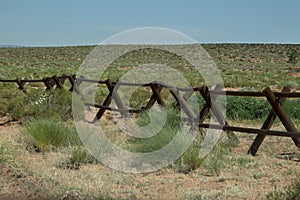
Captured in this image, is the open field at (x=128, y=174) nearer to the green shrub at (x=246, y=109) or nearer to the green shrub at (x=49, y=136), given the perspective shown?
the green shrub at (x=49, y=136)

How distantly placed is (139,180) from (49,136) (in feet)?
8.72

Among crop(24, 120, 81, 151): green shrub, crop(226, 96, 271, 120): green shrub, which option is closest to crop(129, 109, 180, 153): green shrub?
crop(24, 120, 81, 151): green shrub

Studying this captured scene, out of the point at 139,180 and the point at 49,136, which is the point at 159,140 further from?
the point at 49,136

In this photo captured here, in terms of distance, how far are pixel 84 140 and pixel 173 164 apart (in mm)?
2071

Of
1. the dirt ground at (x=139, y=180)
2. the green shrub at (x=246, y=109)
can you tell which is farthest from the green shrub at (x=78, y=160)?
the green shrub at (x=246, y=109)

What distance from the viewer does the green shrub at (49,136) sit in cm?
818

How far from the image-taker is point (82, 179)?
612 centimetres

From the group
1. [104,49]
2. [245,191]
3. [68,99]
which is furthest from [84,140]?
[104,49]

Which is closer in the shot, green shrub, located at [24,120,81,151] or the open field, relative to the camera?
the open field

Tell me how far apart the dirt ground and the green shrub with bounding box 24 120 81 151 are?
0.34 meters

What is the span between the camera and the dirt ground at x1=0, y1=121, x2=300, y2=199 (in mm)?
5504

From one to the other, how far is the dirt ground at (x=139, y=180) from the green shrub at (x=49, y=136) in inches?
13.5

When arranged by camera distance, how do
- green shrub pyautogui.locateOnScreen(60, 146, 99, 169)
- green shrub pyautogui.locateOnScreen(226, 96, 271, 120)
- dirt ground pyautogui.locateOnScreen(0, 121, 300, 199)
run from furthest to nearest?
1. green shrub pyautogui.locateOnScreen(226, 96, 271, 120)
2. green shrub pyautogui.locateOnScreen(60, 146, 99, 169)
3. dirt ground pyautogui.locateOnScreen(0, 121, 300, 199)

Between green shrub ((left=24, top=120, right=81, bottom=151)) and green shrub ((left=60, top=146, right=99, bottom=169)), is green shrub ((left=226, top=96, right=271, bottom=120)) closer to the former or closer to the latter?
green shrub ((left=24, top=120, right=81, bottom=151))
